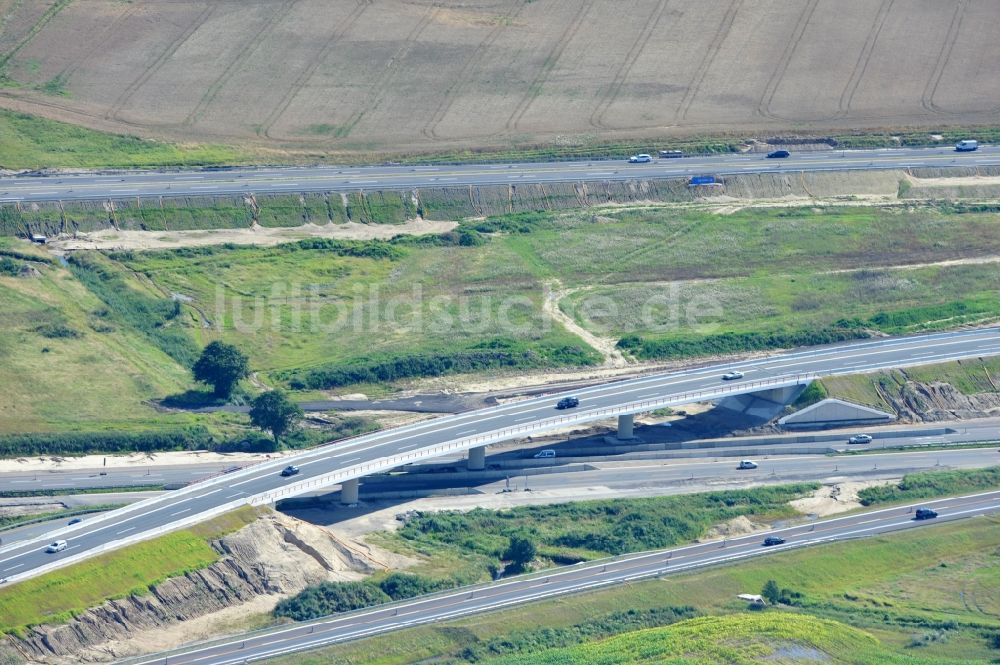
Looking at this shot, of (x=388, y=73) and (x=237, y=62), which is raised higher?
(x=237, y=62)

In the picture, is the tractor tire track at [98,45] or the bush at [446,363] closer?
the bush at [446,363]

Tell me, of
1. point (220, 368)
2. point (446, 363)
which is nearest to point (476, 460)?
point (446, 363)

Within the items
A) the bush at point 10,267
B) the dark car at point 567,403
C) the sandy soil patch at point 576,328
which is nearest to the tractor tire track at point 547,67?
the sandy soil patch at point 576,328

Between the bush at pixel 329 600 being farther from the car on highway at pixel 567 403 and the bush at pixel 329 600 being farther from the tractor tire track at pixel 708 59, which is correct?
the tractor tire track at pixel 708 59

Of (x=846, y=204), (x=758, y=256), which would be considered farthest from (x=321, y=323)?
(x=846, y=204)

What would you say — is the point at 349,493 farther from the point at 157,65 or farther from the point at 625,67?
the point at 625,67
